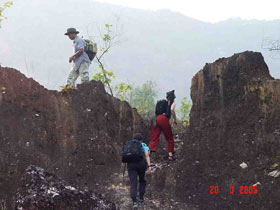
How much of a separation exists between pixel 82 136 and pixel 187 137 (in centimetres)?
324

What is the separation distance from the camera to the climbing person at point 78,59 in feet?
33.8

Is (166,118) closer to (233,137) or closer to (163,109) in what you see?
(163,109)

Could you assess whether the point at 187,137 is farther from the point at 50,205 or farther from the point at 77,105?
the point at 50,205

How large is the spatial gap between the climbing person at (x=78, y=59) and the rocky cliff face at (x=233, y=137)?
12.2ft

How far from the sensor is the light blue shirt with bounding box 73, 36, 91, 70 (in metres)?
10.3

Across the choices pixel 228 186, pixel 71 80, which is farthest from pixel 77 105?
pixel 228 186

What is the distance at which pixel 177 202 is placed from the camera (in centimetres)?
757

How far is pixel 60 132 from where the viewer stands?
31.3 ft

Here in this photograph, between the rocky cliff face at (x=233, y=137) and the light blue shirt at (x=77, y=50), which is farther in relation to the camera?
the light blue shirt at (x=77, y=50)

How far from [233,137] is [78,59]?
554 cm

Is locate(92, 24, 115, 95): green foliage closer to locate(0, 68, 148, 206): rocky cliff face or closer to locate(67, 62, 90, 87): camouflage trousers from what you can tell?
locate(67, 62, 90, 87): camouflage trousers
